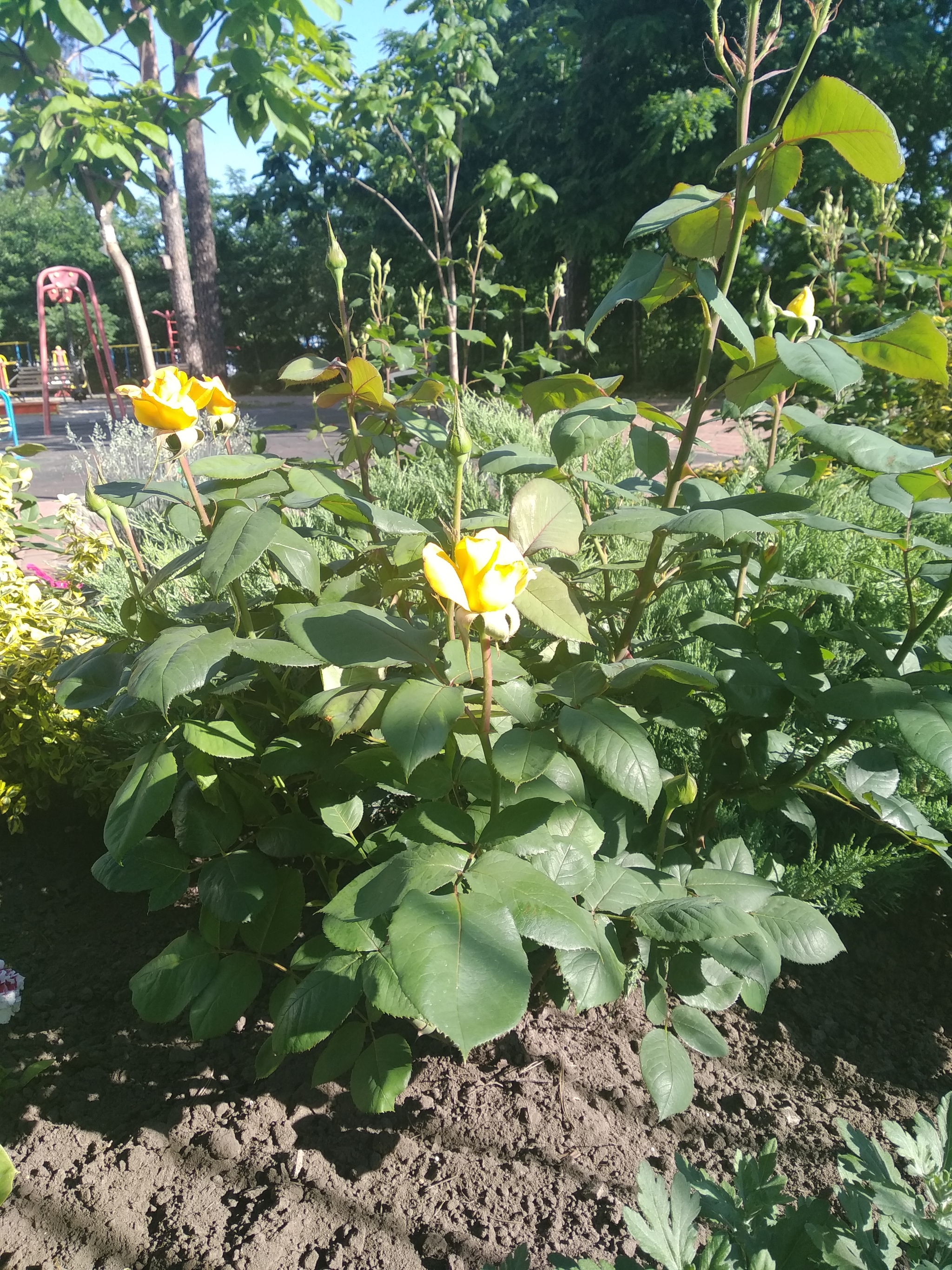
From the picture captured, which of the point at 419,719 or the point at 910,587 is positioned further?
the point at 910,587

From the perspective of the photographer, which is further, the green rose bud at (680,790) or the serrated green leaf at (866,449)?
the green rose bud at (680,790)

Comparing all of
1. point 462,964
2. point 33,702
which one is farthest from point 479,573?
point 33,702

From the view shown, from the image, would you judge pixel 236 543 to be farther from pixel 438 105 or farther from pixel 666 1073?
pixel 438 105

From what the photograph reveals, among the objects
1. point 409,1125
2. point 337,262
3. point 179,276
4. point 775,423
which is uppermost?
point 179,276

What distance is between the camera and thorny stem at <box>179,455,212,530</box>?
3.50 ft

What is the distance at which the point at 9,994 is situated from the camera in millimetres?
1353

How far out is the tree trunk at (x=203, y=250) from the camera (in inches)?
400

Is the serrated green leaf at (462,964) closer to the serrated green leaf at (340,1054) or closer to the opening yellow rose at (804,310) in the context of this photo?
the serrated green leaf at (340,1054)

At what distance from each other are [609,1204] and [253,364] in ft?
93.5

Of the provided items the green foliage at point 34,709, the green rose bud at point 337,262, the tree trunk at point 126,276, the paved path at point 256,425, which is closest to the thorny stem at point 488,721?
the paved path at point 256,425

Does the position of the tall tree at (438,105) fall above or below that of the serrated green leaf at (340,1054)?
above

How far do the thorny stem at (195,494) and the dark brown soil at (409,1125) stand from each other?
90cm

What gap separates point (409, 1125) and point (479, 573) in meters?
0.95

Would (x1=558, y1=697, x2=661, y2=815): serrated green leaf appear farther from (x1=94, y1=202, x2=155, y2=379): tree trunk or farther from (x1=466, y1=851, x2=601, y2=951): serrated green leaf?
(x1=94, y1=202, x2=155, y2=379): tree trunk
